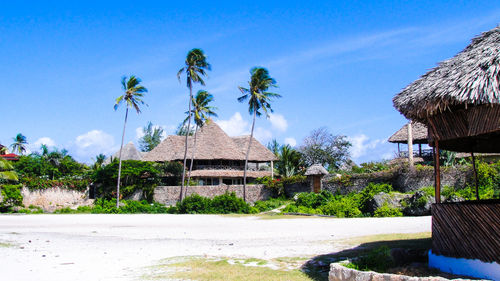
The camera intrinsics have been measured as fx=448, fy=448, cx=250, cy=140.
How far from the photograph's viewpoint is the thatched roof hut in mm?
6980

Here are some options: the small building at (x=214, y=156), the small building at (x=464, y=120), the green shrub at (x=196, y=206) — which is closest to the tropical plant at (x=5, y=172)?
the green shrub at (x=196, y=206)

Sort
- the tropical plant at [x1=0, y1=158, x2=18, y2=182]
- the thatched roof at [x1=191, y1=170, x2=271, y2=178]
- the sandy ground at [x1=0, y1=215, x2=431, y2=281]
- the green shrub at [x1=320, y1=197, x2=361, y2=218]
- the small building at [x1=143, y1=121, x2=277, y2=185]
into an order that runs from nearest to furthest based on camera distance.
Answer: the sandy ground at [x1=0, y1=215, x2=431, y2=281] < the green shrub at [x1=320, y1=197, x2=361, y2=218] < the tropical plant at [x1=0, y1=158, x2=18, y2=182] < the thatched roof at [x1=191, y1=170, x2=271, y2=178] < the small building at [x1=143, y1=121, x2=277, y2=185]

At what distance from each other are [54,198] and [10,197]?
12.6ft

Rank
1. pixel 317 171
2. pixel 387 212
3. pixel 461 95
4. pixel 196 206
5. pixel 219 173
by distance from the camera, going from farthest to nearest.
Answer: pixel 219 173 < pixel 317 171 < pixel 196 206 < pixel 387 212 < pixel 461 95

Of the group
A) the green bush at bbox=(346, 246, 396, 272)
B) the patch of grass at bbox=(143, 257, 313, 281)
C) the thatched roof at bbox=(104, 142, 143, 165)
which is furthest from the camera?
the thatched roof at bbox=(104, 142, 143, 165)

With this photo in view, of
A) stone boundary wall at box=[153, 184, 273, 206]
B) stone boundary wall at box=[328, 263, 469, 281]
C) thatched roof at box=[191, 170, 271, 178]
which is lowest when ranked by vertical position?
stone boundary wall at box=[328, 263, 469, 281]

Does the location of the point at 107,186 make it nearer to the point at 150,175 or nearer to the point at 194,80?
the point at 150,175

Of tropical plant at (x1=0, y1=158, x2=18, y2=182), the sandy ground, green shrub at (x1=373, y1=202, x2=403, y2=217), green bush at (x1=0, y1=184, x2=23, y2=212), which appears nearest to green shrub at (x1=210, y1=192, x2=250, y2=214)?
green shrub at (x1=373, y1=202, x2=403, y2=217)

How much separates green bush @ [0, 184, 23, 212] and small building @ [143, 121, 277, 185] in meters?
13.5

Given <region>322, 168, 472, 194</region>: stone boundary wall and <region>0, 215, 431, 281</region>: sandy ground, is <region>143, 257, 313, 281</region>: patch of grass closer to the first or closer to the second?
<region>0, 215, 431, 281</region>: sandy ground

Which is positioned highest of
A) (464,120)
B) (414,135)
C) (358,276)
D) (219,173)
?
(414,135)

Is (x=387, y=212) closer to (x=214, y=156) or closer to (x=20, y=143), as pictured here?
(x=214, y=156)

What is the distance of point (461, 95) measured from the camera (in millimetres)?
7066

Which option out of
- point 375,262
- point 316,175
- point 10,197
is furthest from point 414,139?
point 10,197
